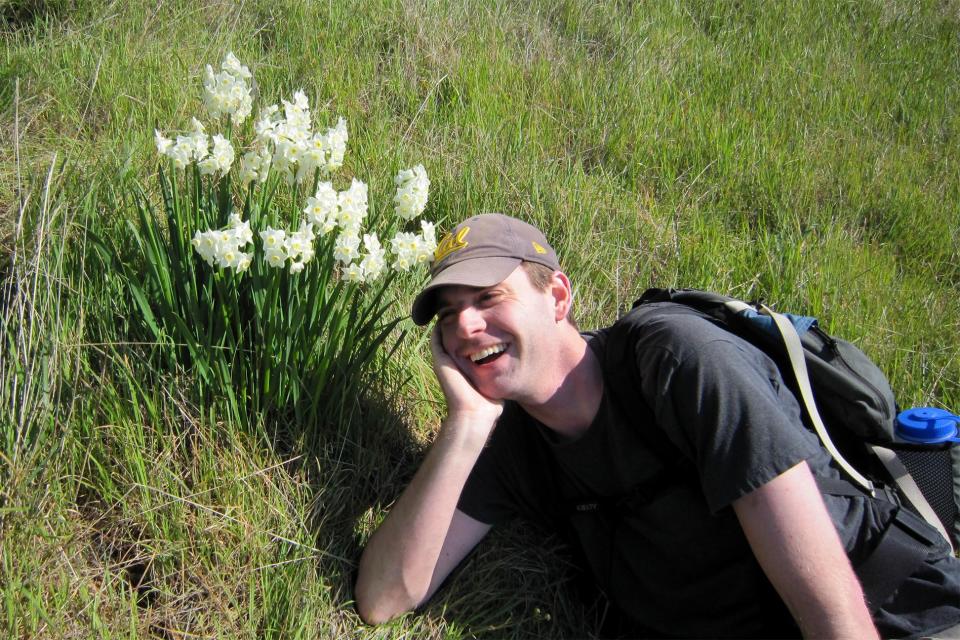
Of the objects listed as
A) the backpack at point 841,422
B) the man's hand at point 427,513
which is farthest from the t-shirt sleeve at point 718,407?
the man's hand at point 427,513

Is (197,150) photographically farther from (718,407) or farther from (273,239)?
(718,407)

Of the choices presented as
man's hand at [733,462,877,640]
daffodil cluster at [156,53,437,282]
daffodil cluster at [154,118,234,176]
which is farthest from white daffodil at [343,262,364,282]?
man's hand at [733,462,877,640]

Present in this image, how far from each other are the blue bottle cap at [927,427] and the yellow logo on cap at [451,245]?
55.1 inches

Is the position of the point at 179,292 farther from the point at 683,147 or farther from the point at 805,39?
the point at 805,39

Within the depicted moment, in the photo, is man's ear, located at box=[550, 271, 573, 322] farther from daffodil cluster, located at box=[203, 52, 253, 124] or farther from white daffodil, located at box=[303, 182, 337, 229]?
daffodil cluster, located at box=[203, 52, 253, 124]

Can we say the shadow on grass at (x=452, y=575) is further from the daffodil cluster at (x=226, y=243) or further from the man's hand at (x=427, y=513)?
the daffodil cluster at (x=226, y=243)

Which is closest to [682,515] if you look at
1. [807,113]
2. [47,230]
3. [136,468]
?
[136,468]

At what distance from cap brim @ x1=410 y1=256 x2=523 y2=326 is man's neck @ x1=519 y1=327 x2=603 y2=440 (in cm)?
28

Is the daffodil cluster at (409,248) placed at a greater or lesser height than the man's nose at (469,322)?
greater

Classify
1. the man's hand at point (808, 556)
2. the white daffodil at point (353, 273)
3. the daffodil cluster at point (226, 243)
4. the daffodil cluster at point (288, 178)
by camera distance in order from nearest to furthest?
the man's hand at point (808, 556) < the daffodil cluster at point (226, 243) < the daffodil cluster at point (288, 178) < the white daffodil at point (353, 273)

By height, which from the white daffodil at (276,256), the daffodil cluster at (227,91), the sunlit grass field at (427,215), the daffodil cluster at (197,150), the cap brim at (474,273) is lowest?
the sunlit grass field at (427,215)

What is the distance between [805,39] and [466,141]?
140 inches

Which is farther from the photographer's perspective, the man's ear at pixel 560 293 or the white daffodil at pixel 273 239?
the man's ear at pixel 560 293

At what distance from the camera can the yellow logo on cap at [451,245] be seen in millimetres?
2576
